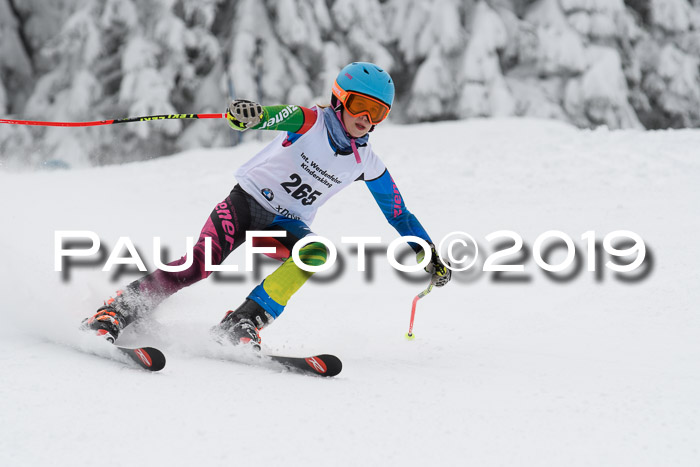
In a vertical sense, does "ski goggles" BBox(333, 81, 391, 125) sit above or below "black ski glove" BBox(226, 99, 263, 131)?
above

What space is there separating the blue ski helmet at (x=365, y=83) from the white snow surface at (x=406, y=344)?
1.34 meters

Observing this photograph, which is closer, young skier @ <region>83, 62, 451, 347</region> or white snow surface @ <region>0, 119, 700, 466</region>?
white snow surface @ <region>0, 119, 700, 466</region>

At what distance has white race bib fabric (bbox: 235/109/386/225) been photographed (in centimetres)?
327

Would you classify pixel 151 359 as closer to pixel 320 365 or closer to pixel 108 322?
pixel 108 322

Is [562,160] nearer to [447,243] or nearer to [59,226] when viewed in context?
[447,243]

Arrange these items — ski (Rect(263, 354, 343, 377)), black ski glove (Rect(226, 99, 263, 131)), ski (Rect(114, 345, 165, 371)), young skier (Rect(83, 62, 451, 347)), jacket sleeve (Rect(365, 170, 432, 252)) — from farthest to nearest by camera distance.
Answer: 1. jacket sleeve (Rect(365, 170, 432, 252))
2. young skier (Rect(83, 62, 451, 347))
3. black ski glove (Rect(226, 99, 263, 131))
4. ski (Rect(263, 354, 343, 377))
5. ski (Rect(114, 345, 165, 371))

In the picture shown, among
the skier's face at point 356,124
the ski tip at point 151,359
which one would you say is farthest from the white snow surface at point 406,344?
the skier's face at point 356,124

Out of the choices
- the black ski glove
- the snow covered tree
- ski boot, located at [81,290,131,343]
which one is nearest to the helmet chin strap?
the black ski glove

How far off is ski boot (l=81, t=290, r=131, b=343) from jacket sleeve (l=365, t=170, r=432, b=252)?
4.78 feet

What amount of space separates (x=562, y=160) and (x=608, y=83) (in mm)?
7680

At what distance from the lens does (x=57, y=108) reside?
15000 millimetres

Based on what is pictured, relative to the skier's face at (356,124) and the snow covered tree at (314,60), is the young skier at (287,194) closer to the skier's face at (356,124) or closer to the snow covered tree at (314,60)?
the skier's face at (356,124)

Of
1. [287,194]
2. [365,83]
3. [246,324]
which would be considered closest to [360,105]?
[365,83]

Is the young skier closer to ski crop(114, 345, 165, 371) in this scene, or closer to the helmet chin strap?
the helmet chin strap
